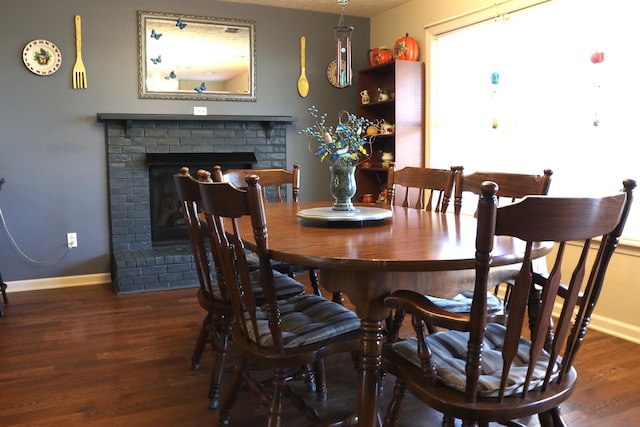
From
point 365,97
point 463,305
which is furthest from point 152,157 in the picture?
point 463,305

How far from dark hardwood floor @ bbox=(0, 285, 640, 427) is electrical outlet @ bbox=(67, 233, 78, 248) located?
77cm

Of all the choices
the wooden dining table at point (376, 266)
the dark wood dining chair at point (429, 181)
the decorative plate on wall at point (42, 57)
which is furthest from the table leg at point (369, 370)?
the decorative plate on wall at point (42, 57)

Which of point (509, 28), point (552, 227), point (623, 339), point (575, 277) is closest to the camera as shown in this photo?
point (552, 227)

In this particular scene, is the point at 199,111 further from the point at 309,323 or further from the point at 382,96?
the point at 309,323

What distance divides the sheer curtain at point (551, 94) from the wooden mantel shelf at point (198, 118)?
142 centimetres

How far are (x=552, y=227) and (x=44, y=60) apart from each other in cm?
400

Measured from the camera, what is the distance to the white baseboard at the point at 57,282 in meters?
4.16

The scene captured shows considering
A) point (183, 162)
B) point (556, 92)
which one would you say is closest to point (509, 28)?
point (556, 92)

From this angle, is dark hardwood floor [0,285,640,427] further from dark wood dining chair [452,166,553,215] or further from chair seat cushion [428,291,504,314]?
dark wood dining chair [452,166,553,215]

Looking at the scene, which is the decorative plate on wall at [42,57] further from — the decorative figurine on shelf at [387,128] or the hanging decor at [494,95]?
the hanging decor at [494,95]

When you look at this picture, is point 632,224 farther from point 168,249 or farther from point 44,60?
point 44,60

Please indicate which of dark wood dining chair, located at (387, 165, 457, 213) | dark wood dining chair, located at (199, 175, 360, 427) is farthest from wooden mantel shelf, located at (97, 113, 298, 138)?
dark wood dining chair, located at (199, 175, 360, 427)

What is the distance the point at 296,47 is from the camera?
4949 mm

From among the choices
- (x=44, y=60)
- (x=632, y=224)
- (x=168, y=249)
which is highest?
(x=44, y=60)
